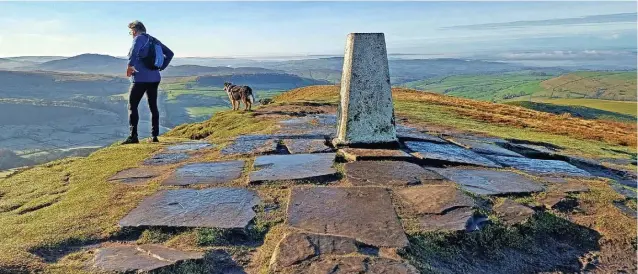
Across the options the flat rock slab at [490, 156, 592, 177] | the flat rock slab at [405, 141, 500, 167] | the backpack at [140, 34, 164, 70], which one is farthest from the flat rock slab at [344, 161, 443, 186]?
the backpack at [140, 34, 164, 70]

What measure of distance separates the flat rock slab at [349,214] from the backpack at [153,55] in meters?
5.05

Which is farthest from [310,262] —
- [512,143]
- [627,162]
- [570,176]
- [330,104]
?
[330,104]

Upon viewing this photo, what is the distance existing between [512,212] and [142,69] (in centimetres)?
672

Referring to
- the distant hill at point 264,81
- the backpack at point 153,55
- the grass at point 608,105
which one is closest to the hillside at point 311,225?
the backpack at point 153,55

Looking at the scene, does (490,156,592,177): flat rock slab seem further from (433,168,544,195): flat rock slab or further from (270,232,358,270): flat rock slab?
(270,232,358,270): flat rock slab

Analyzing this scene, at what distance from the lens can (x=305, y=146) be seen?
Result: 21.9 feet

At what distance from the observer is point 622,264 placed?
3660mm

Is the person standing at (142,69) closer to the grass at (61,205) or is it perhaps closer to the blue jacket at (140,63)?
the blue jacket at (140,63)

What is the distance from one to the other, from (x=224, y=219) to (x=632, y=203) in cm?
411

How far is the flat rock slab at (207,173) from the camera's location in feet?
16.3

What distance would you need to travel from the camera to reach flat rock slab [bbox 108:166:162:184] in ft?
17.1

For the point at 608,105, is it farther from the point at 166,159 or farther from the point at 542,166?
the point at 166,159

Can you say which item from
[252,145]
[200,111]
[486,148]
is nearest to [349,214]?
[252,145]

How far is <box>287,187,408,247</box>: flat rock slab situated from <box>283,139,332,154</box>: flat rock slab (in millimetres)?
1809
